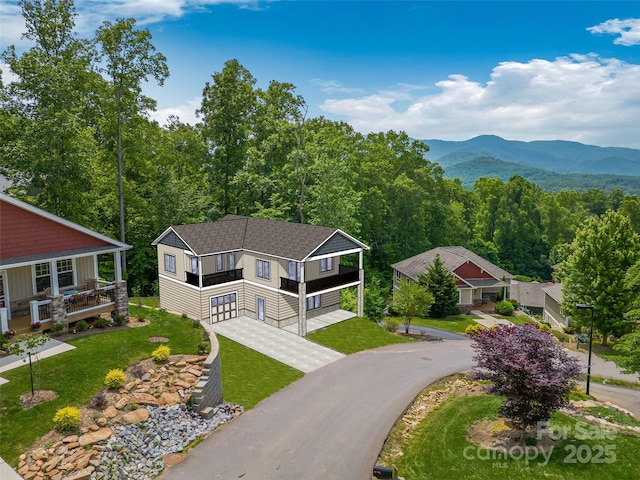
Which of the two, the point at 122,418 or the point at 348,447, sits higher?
the point at 122,418

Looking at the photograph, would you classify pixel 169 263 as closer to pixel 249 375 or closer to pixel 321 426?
pixel 249 375

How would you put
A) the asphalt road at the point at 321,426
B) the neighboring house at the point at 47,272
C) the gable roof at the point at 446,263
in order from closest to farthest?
the asphalt road at the point at 321,426, the neighboring house at the point at 47,272, the gable roof at the point at 446,263

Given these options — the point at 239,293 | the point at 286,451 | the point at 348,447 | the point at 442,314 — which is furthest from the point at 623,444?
the point at 442,314

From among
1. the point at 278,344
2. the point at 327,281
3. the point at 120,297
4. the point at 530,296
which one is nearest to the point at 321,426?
the point at 278,344

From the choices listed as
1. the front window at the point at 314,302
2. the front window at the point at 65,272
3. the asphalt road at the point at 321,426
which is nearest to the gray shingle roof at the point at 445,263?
the front window at the point at 314,302

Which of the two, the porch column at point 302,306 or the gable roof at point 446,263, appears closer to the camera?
the porch column at point 302,306

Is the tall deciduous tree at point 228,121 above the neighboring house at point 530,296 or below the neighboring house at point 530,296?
above

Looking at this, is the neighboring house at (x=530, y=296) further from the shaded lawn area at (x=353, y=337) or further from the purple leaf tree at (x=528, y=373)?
the purple leaf tree at (x=528, y=373)

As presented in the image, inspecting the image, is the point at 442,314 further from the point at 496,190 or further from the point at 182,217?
the point at 496,190
